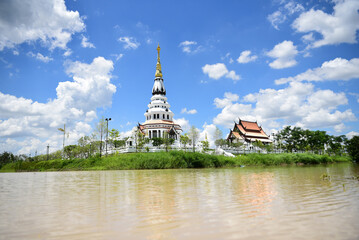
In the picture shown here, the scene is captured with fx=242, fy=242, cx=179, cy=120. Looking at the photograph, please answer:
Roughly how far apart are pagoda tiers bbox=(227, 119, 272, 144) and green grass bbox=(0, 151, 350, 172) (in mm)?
22316

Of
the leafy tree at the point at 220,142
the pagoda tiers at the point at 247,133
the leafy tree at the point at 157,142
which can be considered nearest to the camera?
the leafy tree at the point at 157,142

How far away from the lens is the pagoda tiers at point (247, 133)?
6106 centimetres

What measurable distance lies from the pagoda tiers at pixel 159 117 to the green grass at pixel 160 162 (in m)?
21.3

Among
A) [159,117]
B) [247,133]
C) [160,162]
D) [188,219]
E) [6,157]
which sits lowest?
[188,219]

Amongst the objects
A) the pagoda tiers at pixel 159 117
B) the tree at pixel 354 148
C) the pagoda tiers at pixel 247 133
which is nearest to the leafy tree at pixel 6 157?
the pagoda tiers at pixel 159 117

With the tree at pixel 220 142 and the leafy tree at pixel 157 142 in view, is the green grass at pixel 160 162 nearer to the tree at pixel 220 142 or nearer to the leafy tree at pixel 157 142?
the leafy tree at pixel 157 142

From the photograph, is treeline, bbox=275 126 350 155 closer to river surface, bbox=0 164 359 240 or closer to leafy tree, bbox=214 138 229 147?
leafy tree, bbox=214 138 229 147

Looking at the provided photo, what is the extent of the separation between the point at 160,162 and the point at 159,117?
37.4 m

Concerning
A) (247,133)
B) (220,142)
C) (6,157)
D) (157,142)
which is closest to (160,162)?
(157,142)

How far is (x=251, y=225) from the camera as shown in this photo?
3.54 m

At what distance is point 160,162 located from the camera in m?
26.9

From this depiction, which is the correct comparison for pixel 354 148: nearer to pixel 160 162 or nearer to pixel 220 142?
pixel 220 142

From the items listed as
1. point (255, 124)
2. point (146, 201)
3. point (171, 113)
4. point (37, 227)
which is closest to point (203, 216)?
point (146, 201)

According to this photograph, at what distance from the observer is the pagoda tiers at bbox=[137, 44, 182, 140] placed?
189 feet
